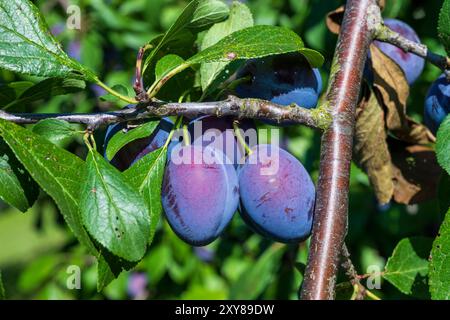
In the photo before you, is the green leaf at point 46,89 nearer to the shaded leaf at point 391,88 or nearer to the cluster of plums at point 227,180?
the cluster of plums at point 227,180

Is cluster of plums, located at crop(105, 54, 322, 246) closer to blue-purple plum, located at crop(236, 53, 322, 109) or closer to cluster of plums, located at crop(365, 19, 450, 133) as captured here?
blue-purple plum, located at crop(236, 53, 322, 109)

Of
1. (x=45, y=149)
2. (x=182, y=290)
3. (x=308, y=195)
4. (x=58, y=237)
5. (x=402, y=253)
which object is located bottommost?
(x=58, y=237)

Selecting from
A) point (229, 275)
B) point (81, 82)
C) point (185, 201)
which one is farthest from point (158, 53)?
point (229, 275)

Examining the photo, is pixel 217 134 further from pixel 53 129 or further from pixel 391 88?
pixel 391 88

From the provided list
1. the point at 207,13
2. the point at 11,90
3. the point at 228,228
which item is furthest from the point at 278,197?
the point at 228,228

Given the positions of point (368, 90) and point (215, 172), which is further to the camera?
point (368, 90)

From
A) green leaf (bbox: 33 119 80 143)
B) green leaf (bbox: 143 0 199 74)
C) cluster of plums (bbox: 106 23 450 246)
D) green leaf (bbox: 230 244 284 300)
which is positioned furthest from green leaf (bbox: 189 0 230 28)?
green leaf (bbox: 230 244 284 300)

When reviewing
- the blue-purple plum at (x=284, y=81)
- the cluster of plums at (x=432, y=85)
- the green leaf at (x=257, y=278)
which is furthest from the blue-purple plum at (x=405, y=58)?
the green leaf at (x=257, y=278)

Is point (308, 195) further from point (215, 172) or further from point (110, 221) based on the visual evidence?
point (110, 221)
